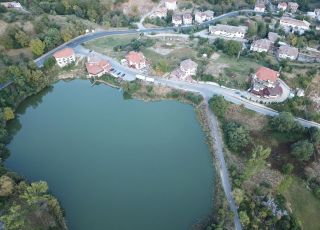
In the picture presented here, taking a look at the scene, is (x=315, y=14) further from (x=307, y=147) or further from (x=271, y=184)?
(x=271, y=184)

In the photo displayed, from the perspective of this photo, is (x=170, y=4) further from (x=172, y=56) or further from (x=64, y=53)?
(x=64, y=53)

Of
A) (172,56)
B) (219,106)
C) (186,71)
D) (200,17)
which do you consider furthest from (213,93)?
(200,17)

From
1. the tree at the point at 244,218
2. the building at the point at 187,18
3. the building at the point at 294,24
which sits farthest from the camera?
the building at the point at 187,18

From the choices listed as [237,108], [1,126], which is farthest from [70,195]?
[237,108]

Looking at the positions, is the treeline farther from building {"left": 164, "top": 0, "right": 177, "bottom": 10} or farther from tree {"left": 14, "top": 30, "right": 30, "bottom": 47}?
building {"left": 164, "top": 0, "right": 177, "bottom": 10}

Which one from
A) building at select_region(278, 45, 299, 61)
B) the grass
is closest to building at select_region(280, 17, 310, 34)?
building at select_region(278, 45, 299, 61)

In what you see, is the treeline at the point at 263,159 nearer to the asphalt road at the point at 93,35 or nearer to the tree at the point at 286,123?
the tree at the point at 286,123

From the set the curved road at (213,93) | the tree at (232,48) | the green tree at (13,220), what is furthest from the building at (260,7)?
the green tree at (13,220)
